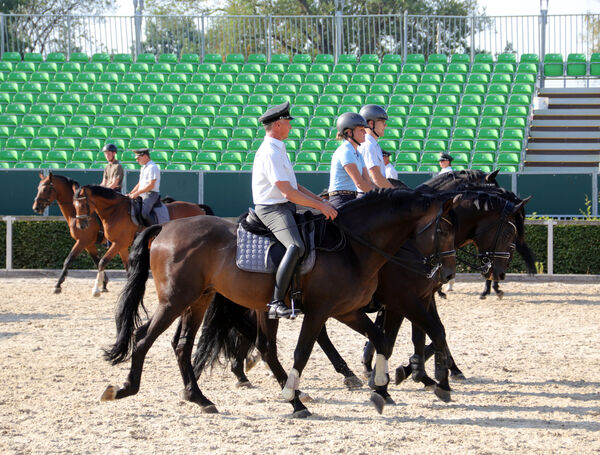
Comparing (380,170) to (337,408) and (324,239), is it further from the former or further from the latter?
(337,408)

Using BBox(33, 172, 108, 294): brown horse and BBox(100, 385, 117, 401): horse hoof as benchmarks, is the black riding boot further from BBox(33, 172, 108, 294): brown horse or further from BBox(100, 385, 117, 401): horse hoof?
BBox(33, 172, 108, 294): brown horse

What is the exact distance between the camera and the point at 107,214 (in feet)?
46.8

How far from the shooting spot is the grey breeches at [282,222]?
654cm

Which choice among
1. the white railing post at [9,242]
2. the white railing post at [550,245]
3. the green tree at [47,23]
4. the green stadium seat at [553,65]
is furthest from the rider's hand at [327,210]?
the green tree at [47,23]

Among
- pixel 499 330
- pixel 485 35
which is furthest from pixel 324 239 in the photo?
pixel 485 35

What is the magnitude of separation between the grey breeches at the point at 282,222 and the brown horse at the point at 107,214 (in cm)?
773

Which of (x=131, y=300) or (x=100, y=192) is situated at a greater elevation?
(x=100, y=192)

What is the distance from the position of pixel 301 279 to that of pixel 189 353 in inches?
48.7

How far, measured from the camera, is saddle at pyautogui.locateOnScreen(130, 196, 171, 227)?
14.2 m

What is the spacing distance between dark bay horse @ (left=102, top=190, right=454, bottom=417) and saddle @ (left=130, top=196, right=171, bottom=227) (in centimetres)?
730

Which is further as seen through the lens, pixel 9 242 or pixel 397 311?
pixel 9 242

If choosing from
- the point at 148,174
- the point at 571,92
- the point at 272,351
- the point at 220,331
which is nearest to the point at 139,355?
the point at 220,331

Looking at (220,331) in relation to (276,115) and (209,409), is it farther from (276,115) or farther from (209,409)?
(276,115)

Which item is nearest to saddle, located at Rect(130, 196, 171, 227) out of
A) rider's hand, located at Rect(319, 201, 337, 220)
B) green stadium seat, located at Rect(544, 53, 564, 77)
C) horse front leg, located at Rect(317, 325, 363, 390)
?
horse front leg, located at Rect(317, 325, 363, 390)
